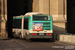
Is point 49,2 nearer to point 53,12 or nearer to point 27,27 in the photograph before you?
point 53,12

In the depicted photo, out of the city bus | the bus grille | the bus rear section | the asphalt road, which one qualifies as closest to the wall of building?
the city bus

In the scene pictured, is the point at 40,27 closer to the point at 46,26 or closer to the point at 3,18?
the point at 46,26

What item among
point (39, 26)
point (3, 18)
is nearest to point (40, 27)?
point (39, 26)

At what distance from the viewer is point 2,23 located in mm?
33031

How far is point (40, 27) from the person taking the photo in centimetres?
2320

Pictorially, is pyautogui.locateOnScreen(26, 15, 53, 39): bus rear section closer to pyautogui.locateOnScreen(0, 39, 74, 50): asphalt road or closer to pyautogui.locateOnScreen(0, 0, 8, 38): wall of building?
pyautogui.locateOnScreen(0, 39, 74, 50): asphalt road

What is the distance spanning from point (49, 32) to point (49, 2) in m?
12.0

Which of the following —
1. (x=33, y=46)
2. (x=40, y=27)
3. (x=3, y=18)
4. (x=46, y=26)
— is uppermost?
(x=3, y=18)

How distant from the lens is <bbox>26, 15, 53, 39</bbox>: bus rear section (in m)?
23.1

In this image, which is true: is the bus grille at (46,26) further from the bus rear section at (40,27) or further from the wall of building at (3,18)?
the wall of building at (3,18)

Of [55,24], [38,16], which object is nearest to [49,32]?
[38,16]

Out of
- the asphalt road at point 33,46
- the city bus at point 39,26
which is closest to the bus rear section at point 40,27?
the city bus at point 39,26

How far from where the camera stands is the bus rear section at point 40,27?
23109 mm

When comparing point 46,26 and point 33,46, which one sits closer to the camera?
point 33,46
